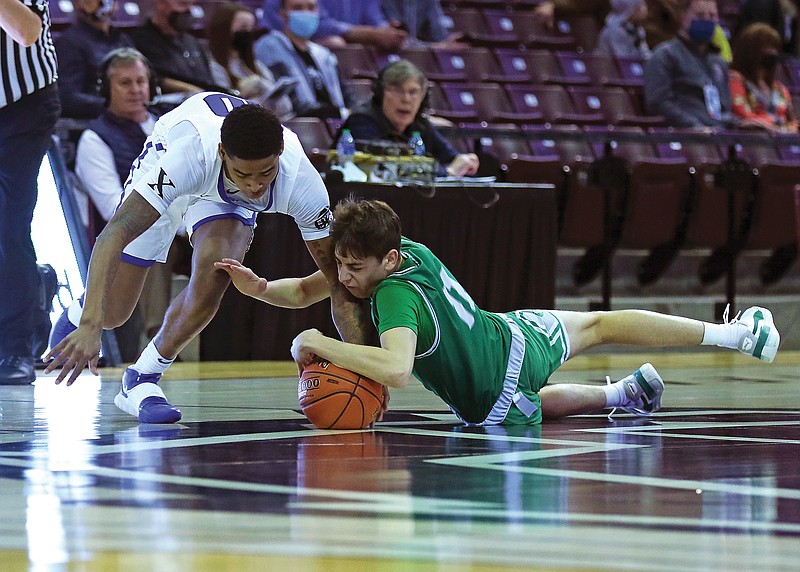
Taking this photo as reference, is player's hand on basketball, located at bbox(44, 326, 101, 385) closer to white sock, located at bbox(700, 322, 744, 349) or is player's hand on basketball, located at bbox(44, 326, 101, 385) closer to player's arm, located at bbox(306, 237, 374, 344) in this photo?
player's arm, located at bbox(306, 237, 374, 344)

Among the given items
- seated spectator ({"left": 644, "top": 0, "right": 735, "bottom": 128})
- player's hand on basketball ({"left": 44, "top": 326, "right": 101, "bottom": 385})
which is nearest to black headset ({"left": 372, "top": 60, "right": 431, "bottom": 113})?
seated spectator ({"left": 644, "top": 0, "right": 735, "bottom": 128})

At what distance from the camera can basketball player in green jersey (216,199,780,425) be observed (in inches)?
160

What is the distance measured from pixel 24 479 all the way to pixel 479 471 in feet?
3.35

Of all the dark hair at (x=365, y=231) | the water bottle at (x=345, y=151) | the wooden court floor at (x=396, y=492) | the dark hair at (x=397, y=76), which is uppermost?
the dark hair at (x=397, y=76)

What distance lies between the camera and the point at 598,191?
8.72m

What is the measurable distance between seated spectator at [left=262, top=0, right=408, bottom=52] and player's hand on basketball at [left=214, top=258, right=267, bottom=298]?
6049 mm

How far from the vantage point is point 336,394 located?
415cm

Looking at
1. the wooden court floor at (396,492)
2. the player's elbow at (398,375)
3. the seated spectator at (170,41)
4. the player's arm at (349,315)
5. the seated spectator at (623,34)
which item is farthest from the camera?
the seated spectator at (623,34)

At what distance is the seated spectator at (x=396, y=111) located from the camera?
296 inches

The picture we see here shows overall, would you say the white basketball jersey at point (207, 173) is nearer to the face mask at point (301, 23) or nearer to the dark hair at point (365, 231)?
the dark hair at point (365, 231)

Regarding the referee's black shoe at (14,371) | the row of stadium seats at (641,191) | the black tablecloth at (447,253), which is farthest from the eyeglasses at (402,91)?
the referee's black shoe at (14,371)

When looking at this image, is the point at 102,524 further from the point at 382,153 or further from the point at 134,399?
the point at 382,153

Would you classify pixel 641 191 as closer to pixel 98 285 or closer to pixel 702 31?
pixel 702 31

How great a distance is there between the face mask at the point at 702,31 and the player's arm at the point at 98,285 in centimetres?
759
